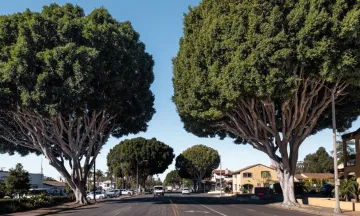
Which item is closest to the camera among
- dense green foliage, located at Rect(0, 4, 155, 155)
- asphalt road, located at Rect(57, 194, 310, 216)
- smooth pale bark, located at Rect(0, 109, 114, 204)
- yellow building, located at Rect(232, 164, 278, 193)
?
asphalt road, located at Rect(57, 194, 310, 216)

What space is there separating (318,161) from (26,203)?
118195 millimetres

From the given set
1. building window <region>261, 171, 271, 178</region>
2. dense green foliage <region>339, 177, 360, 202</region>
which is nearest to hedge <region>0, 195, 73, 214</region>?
dense green foliage <region>339, 177, 360, 202</region>

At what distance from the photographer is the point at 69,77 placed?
35.7 m

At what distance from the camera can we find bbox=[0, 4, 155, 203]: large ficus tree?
117ft

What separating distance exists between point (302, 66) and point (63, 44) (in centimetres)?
2051

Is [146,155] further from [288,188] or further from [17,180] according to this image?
[288,188]

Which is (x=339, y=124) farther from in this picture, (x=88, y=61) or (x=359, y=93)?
(x=88, y=61)

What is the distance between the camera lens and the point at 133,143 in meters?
101

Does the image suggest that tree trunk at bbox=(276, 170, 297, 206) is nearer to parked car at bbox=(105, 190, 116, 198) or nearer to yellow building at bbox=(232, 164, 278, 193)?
parked car at bbox=(105, 190, 116, 198)

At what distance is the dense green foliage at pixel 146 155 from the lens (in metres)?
99.8

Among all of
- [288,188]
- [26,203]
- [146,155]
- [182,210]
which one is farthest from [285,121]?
[146,155]

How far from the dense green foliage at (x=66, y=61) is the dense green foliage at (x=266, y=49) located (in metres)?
8.02

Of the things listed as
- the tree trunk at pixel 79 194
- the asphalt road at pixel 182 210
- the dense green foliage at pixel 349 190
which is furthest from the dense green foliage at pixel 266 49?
the tree trunk at pixel 79 194

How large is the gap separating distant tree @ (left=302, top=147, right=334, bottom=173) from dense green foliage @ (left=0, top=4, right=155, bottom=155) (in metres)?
104
